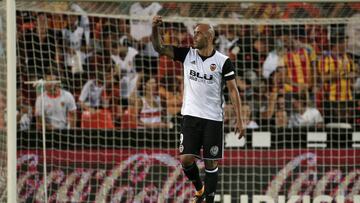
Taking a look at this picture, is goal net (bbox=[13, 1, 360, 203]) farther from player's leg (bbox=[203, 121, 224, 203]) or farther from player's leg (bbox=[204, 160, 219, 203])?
player's leg (bbox=[204, 160, 219, 203])

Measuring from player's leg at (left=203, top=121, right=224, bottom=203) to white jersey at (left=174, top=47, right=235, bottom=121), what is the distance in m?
0.11

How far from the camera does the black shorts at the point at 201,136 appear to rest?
369 inches

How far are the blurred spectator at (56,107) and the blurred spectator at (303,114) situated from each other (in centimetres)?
329

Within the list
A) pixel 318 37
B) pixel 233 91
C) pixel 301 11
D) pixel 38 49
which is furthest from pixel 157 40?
pixel 318 37

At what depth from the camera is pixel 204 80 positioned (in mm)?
9312

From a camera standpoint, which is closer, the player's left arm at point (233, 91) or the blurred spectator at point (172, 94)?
the player's left arm at point (233, 91)

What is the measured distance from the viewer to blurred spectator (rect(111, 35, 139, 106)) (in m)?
13.8

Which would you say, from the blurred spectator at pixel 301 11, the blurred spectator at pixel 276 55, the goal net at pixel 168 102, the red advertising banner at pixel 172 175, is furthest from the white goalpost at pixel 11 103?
the blurred spectator at pixel 301 11

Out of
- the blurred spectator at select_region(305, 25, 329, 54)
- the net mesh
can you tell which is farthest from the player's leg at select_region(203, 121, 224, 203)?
the blurred spectator at select_region(305, 25, 329, 54)

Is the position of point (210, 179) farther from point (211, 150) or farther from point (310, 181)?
point (310, 181)

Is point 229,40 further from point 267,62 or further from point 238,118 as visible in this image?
point 238,118

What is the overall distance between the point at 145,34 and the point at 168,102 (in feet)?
5.38

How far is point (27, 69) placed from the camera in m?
13.9

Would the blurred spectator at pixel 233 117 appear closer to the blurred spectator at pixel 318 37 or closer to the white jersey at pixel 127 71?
the white jersey at pixel 127 71
